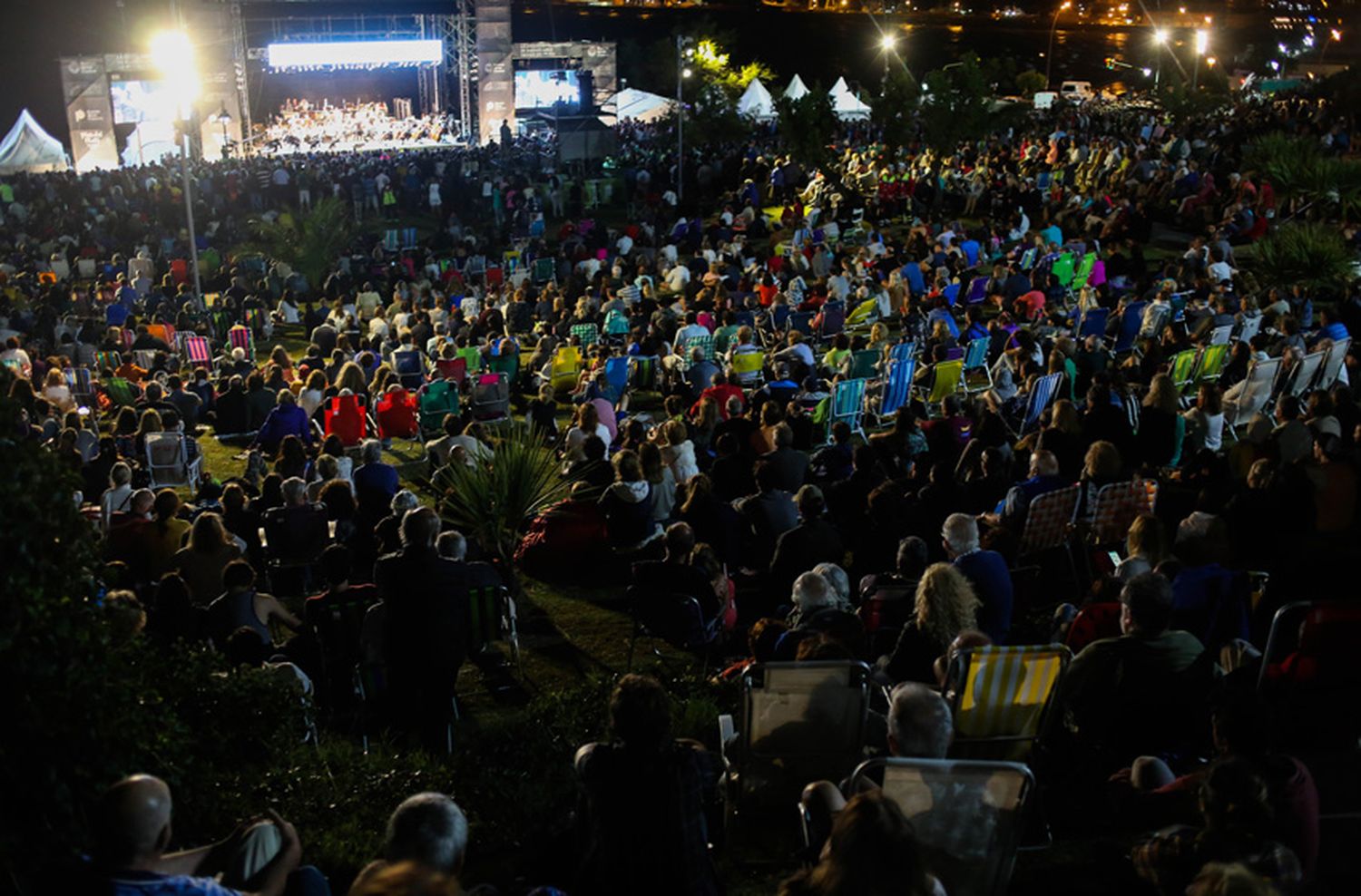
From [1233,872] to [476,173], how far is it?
2999cm

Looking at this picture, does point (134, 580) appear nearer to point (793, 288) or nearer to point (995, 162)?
point (793, 288)

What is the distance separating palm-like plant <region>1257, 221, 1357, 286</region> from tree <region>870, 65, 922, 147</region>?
13.0 meters

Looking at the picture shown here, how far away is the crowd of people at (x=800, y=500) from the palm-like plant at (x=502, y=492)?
5.1 inches

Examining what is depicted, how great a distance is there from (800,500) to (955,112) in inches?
822

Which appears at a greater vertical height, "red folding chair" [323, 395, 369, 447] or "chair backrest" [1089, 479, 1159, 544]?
"chair backrest" [1089, 479, 1159, 544]

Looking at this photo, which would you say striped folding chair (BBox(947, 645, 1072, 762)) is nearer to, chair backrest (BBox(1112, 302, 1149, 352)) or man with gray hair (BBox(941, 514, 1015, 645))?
man with gray hair (BBox(941, 514, 1015, 645))

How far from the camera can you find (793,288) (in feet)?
56.4

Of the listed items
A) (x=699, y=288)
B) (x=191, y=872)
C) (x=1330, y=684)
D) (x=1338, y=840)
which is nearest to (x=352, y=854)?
(x=191, y=872)

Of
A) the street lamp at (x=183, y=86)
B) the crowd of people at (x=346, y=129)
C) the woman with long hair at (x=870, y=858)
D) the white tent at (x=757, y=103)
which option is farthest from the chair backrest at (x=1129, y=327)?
the crowd of people at (x=346, y=129)

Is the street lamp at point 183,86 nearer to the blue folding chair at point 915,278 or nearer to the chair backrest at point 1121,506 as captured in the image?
the blue folding chair at point 915,278

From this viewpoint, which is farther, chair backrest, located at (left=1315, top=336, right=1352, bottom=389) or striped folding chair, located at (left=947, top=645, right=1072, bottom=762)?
chair backrest, located at (left=1315, top=336, right=1352, bottom=389)

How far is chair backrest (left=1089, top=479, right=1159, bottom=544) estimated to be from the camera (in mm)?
7551

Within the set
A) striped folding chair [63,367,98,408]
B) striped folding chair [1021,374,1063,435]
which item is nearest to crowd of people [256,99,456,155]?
striped folding chair [63,367,98,408]

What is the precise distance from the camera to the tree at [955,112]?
2636 centimetres
